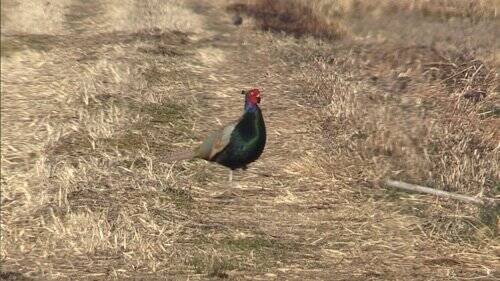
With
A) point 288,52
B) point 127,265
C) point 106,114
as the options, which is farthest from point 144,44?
point 127,265

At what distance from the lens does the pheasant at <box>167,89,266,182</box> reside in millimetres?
7359

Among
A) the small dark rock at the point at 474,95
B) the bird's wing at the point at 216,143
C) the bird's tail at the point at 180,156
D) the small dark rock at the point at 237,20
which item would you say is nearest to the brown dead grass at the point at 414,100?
the small dark rock at the point at 474,95

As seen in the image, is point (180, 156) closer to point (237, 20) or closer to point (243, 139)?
point (243, 139)

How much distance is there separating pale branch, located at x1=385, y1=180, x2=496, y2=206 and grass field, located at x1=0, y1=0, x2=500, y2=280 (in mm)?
70

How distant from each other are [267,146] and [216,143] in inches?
54.2

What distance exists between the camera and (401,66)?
40.2ft

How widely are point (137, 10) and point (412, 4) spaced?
5.34 meters

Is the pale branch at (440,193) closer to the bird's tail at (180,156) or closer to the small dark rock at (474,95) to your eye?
the bird's tail at (180,156)

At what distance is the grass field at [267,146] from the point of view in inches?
253

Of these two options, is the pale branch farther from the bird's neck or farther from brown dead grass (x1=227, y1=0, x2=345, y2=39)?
brown dead grass (x1=227, y1=0, x2=345, y2=39)

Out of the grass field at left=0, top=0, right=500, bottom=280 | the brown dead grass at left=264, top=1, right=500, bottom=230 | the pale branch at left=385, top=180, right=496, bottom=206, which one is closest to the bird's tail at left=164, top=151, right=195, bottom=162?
the grass field at left=0, top=0, right=500, bottom=280

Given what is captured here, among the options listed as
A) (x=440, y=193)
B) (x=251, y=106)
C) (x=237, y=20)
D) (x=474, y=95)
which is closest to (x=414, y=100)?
(x=474, y=95)

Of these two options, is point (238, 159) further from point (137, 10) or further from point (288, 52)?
point (137, 10)

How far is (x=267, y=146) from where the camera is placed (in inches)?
351
